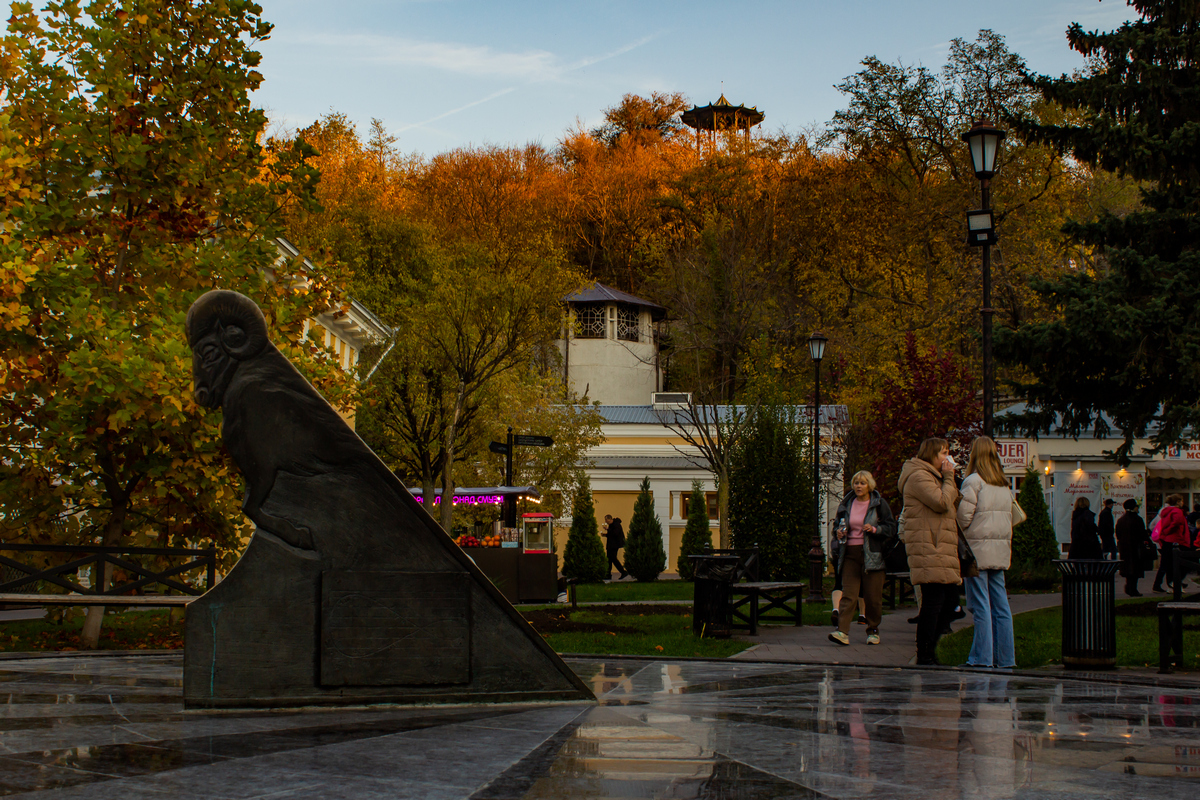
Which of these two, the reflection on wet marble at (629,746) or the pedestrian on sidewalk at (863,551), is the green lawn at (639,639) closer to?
the pedestrian on sidewalk at (863,551)

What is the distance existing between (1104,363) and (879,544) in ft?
22.0

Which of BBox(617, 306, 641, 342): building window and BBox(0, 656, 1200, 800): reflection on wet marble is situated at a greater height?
BBox(617, 306, 641, 342): building window

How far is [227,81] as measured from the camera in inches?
514

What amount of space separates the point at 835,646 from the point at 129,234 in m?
9.44

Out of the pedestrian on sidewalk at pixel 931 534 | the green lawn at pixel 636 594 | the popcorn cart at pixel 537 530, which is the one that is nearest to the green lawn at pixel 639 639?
the pedestrian on sidewalk at pixel 931 534

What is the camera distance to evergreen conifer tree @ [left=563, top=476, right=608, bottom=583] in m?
32.9

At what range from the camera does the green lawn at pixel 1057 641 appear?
996 cm

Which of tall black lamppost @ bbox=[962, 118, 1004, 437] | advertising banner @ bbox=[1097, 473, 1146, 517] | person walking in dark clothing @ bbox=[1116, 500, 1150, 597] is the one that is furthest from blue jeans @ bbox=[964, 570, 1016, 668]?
advertising banner @ bbox=[1097, 473, 1146, 517]

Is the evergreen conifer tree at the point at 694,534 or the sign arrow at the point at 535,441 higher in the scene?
the sign arrow at the point at 535,441

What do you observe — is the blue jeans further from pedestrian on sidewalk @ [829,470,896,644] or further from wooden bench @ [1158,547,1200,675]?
pedestrian on sidewalk @ [829,470,896,644]

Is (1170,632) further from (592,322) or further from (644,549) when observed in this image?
(592,322)

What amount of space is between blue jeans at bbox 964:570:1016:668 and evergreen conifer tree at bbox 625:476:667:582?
79.9ft

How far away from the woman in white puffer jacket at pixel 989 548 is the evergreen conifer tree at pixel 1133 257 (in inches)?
263

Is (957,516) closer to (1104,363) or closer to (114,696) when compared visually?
(114,696)
